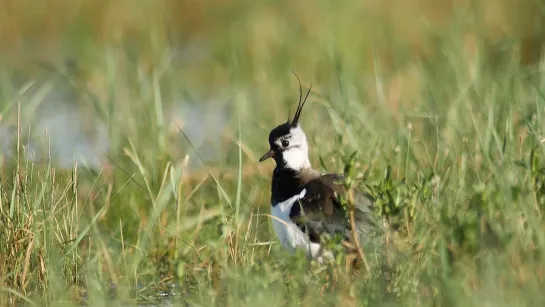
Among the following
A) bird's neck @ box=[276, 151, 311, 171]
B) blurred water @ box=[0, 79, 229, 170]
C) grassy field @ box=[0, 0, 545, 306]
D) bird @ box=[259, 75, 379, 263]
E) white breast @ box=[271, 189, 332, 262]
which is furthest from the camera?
blurred water @ box=[0, 79, 229, 170]

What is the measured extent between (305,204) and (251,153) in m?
1.09

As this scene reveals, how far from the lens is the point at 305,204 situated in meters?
5.02

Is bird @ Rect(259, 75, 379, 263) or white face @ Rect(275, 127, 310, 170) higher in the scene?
white face @ Rect(275, 127, 310, 170)

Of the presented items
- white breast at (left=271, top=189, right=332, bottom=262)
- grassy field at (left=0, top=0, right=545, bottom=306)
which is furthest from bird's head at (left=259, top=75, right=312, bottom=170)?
white breast at (left=271, top=189, right=332, bottom=262)

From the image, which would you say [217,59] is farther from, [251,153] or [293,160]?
[293,160]

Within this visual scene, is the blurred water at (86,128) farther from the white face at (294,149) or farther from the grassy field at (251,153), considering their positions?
the white face at (294,149)

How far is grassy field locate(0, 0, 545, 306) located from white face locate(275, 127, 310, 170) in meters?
0.16

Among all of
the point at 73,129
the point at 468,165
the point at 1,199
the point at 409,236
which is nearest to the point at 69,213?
the point at 1,199

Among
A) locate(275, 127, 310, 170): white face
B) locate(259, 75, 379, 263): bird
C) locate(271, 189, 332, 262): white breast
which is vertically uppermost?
locate(275, 127, 310, 170): white face

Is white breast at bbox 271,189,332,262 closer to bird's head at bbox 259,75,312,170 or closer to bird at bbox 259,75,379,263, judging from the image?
bird at bbox 259,75,379,263

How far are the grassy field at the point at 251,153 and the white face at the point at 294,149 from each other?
0.52 feet

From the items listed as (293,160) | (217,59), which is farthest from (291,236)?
(217,59)

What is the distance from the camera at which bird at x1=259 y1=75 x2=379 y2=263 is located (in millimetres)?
4656

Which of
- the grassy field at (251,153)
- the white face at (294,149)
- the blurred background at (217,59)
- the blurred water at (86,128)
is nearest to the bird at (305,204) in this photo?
the white face at (294,149)
